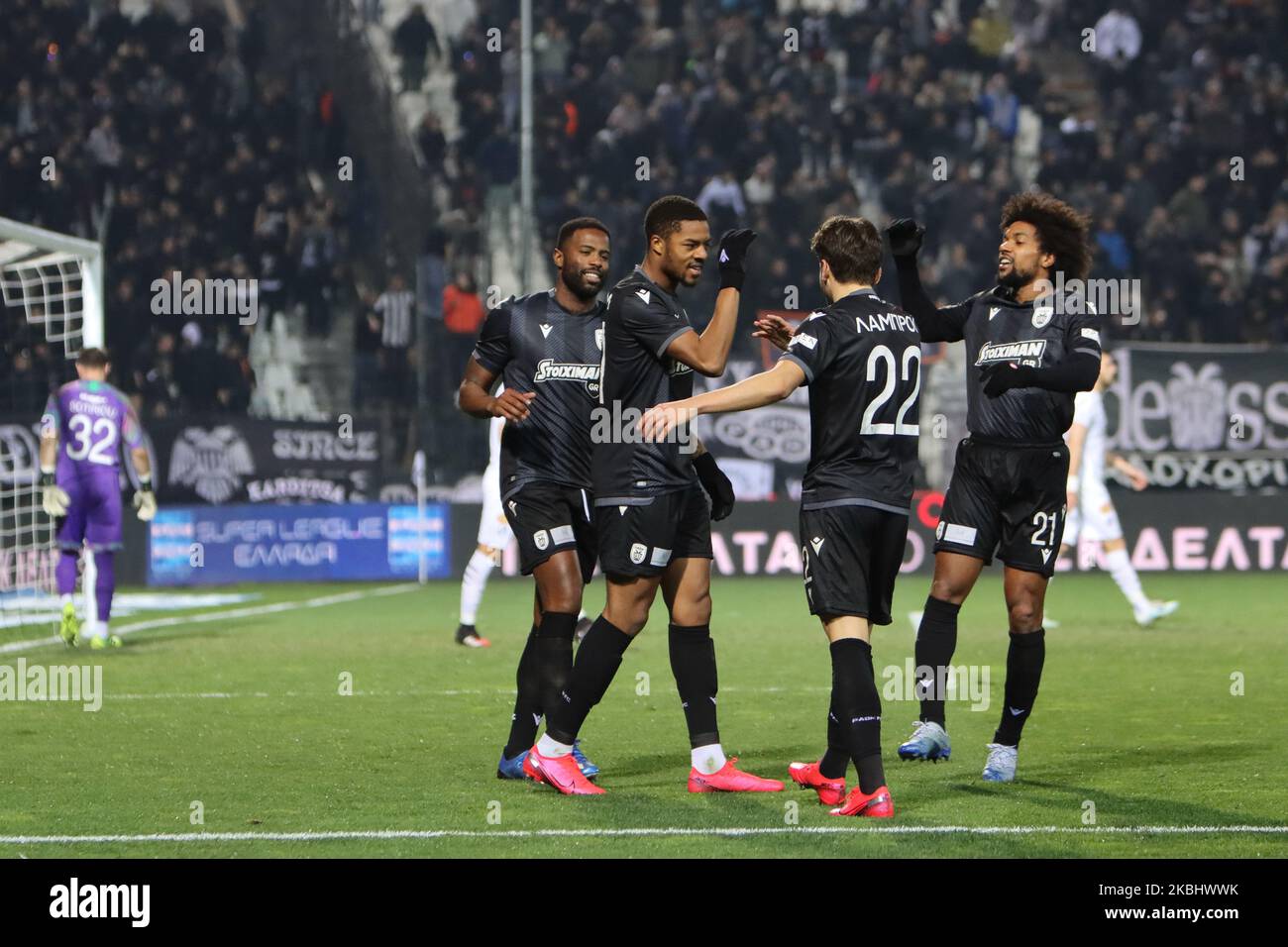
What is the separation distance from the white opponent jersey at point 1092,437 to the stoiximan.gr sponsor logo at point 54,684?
7281mm

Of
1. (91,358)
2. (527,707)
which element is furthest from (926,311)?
(91,358)

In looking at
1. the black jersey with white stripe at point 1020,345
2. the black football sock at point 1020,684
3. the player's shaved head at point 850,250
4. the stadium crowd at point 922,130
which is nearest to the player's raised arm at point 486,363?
the player's shaved head at point 850,250

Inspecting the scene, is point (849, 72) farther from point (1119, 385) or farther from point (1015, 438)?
point (1015, 438)

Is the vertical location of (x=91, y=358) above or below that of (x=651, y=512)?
above

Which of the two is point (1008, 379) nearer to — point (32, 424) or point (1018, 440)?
point (1018, 440)

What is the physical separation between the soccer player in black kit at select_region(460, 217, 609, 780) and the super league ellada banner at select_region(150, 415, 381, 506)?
13.1 m

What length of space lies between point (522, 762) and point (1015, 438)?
2.33 meters

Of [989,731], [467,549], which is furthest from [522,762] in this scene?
[467,549]

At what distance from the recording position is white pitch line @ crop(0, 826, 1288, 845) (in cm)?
593

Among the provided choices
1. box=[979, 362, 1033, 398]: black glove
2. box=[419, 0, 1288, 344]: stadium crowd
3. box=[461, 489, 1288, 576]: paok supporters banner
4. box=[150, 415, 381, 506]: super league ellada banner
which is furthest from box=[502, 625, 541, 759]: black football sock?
box=[419, 0, 1288, 344]: stadium crowd

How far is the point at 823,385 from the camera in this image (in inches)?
259

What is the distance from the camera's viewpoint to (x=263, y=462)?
795 inches

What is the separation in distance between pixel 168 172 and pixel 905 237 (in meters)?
18.8

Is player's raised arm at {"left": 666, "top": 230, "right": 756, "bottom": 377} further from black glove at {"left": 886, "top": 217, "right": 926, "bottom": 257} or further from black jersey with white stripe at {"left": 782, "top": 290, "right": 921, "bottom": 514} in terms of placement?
black glove at {"left": 886, "top": 217, "right": 926, "bottom": 257}
